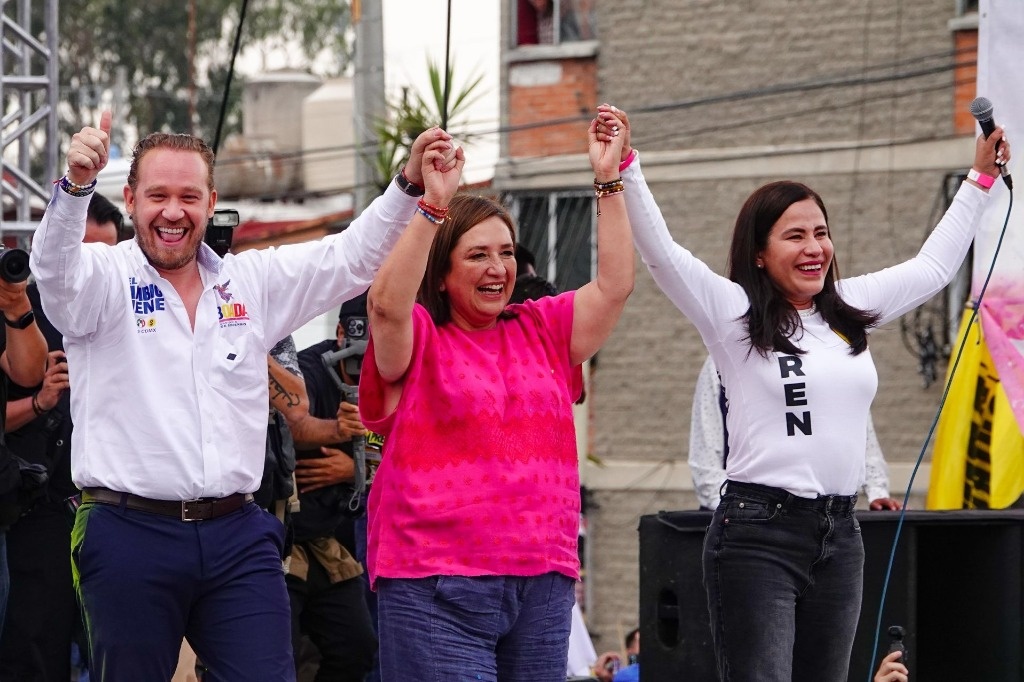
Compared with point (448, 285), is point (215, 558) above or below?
below

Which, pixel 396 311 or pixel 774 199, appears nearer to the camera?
pixel 396 311

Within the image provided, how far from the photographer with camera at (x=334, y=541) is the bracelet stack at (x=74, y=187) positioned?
7.79 ft

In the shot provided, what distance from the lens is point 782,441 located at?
15.7 feet

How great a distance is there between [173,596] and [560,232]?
10838 millimetres

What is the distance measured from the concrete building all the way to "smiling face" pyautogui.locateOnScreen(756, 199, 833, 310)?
823 cm

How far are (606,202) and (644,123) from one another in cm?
1003

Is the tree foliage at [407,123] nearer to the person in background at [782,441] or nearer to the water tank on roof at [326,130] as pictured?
the person in background at [782,441]

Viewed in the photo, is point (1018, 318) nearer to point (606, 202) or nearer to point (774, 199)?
point (774, 199)

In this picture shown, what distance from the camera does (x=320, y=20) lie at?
38.2 meters

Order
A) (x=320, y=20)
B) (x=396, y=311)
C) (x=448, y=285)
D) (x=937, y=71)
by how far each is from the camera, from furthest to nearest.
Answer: (x=320, y=20) → (x=937, y=71) → (x=448, y=285) → (x=396, y=311)

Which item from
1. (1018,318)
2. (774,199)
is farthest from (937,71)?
(774,199)

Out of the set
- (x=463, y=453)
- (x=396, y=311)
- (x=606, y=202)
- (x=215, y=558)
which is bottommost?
(x=215, y=558)

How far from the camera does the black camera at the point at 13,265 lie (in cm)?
474

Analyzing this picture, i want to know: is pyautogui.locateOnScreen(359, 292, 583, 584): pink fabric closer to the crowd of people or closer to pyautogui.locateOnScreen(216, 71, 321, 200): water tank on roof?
the crowd of people
